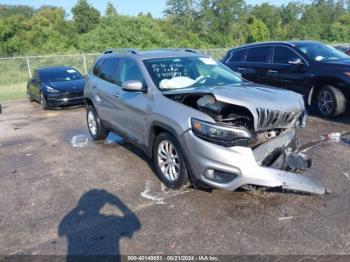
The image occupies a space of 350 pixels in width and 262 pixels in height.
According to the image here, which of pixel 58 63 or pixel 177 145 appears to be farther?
pixel 58 63

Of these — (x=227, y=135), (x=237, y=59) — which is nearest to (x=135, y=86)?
(x=227, y=135)

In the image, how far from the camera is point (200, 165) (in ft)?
14.3

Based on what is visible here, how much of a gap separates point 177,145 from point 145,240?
1.27 metres

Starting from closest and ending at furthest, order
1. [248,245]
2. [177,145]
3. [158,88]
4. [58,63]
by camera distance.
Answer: [248,245] → [177,145] → [158,88] → [58,63]

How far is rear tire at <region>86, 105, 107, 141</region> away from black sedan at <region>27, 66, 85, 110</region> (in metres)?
5.47

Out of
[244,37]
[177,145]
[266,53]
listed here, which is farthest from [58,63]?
[244,37]

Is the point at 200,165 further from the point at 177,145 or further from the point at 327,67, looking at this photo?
the point at 327,67

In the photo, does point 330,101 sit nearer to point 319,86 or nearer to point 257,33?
point 319,86

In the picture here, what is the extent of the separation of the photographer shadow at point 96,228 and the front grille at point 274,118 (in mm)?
1753

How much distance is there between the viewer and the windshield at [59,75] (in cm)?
1427

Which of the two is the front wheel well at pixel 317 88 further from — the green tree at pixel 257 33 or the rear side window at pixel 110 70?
the green tree at pixel 257 33

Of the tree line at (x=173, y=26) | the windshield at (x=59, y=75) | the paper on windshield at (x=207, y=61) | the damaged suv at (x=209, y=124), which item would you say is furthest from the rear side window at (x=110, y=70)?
the tree line at (x=173, y=26)

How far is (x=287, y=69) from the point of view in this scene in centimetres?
916

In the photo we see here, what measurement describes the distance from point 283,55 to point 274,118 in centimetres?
535
